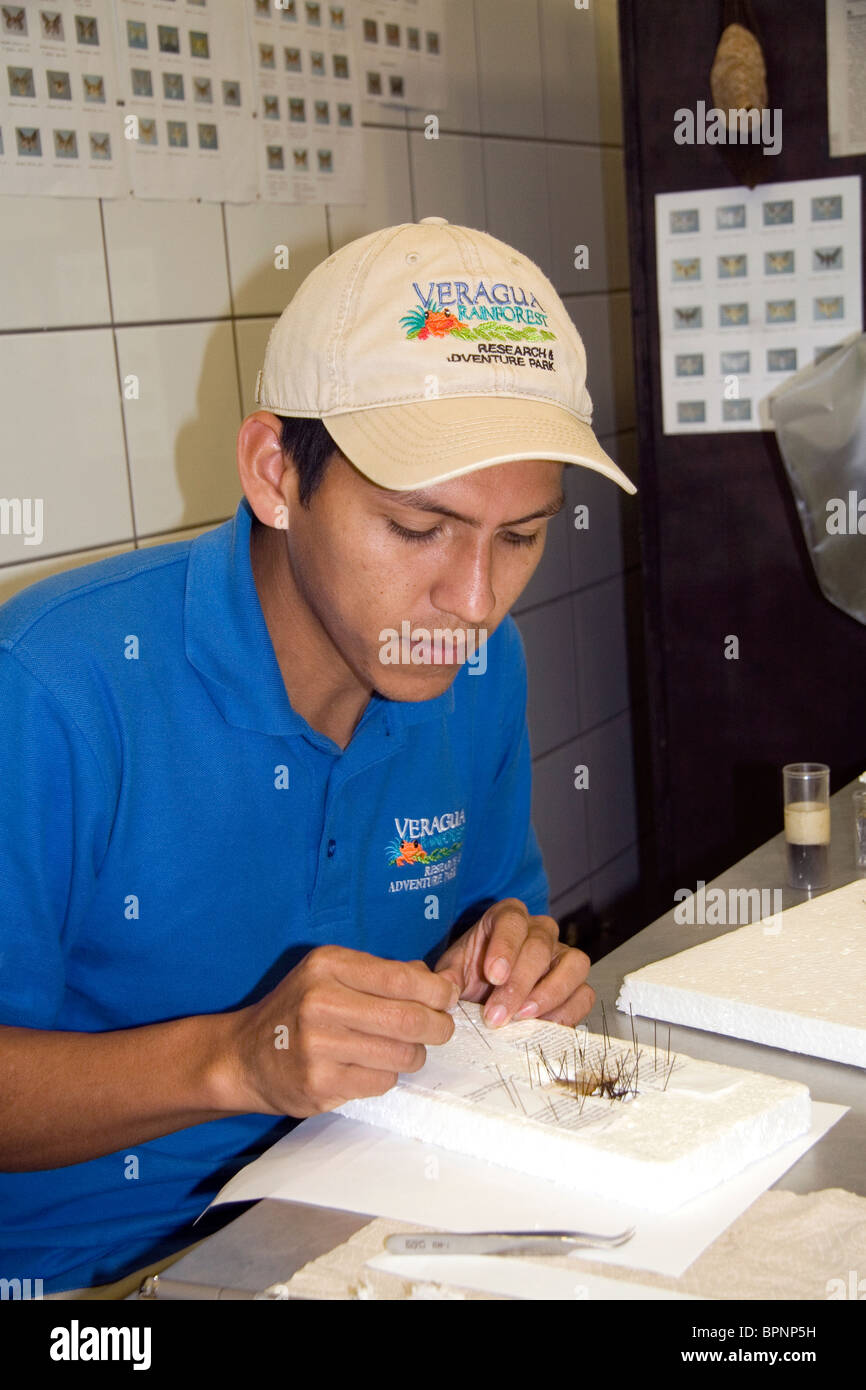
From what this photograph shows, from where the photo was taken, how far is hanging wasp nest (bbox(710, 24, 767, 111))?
2250mm

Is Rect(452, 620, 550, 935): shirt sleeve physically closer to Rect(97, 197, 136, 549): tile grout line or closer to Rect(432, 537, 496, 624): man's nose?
Rect(432, 537, 496, 624): man's nose

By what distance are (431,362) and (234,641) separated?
1.01 feet

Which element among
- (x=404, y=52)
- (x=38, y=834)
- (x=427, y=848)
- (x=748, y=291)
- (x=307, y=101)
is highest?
(x=404, y=52)

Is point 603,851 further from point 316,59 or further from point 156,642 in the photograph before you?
point 156,642

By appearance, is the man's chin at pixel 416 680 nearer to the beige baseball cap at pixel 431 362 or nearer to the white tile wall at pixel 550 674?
the beige baseball cap at pixel 431 362

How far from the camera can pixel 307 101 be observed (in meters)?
2.11

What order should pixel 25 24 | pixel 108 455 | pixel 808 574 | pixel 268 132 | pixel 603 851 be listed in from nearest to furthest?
pixel 25 24
pixel 108 455
pixel 268 132
pixel 808 574
pixel 603 851

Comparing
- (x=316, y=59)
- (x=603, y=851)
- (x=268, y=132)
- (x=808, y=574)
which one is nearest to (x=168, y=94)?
(x=268, y=132)

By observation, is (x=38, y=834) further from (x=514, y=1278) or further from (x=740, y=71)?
(x=740, y=71)

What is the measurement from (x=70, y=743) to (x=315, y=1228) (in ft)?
1.40

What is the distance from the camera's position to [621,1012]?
116 centimetres

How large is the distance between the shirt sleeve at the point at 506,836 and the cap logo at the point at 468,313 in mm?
501

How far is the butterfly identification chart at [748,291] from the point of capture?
2.34 meters

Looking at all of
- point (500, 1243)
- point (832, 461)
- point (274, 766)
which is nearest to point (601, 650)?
point (832, 461)
